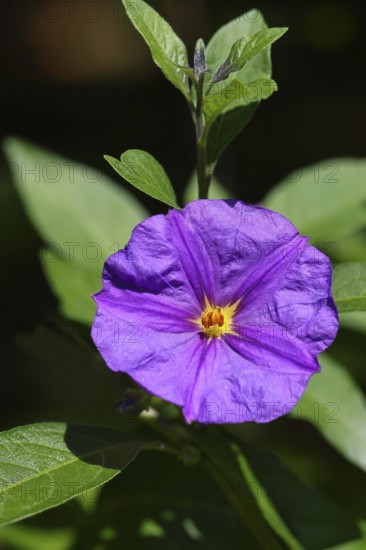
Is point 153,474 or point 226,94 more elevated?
point 226,94

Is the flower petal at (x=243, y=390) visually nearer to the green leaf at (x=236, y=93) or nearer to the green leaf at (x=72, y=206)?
the green leaf at (x=236, y=93)

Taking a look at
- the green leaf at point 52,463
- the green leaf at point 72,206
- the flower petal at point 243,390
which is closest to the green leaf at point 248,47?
the flower petal at point 243,390

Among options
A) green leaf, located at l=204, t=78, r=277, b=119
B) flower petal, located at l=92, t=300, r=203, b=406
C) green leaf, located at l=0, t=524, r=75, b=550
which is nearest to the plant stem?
green leaf, located at l=204, t=78, r=277, b=119

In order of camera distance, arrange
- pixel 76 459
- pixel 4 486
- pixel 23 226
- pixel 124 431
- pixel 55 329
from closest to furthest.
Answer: pixel 4 486 < pixel 76 459 < pixel 124 431 < pixel 55 329 < pixel 23 226

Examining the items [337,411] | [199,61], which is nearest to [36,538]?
[337,411]

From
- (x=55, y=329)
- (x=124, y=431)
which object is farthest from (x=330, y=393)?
(x=55, y=329)

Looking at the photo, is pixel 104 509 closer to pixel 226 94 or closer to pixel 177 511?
pixel 177 511

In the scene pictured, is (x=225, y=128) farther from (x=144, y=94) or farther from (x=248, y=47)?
(x=144, y=94)
